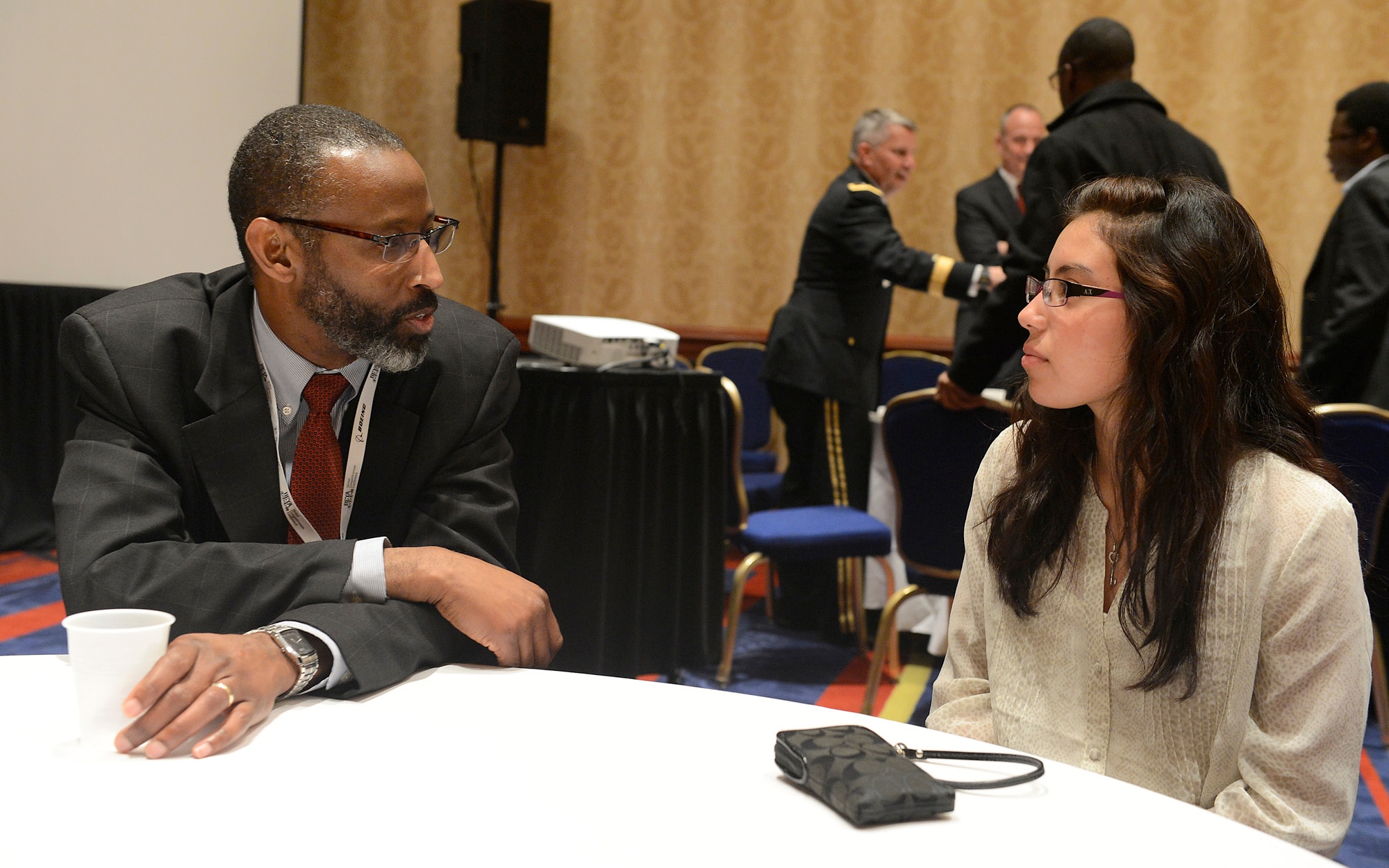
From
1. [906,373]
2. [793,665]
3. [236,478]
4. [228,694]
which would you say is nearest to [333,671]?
[228,694]

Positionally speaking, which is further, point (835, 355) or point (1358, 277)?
point (835, 355)

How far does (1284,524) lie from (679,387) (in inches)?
62.6

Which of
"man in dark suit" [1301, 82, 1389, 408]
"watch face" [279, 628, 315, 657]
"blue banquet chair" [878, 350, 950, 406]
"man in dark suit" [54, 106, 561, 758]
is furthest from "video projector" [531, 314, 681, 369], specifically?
"blue banquet chair" [878, 350, 950, 406]

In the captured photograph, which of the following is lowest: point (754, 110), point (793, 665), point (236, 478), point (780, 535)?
point (793, 665)

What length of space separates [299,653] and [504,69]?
4.90 metres

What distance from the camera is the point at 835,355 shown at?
148 inches

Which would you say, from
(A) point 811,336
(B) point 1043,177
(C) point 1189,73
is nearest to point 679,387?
(B) point 1043,177

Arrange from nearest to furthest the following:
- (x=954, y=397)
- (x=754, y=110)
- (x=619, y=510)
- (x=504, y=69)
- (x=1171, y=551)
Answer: (x=1171, y=551) < (x=619, y=510) < (x=954, y=397) < (x=504, y=69) < (x=754, y=110)

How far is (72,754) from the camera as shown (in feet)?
2.82

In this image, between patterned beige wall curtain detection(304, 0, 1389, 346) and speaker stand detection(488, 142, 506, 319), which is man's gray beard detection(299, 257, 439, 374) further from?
patterned beige wall curtain detection(304, 0, 1389, 346)

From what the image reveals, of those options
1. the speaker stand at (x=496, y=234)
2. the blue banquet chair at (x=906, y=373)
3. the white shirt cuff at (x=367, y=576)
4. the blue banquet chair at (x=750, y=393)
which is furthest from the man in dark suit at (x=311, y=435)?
the speaker stand at (x=496, y=234)

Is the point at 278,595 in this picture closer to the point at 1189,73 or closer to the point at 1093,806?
the point at 1093,806

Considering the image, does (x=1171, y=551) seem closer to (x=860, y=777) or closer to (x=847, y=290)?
(x=860, y=777)

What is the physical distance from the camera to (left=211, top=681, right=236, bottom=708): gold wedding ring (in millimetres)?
903
